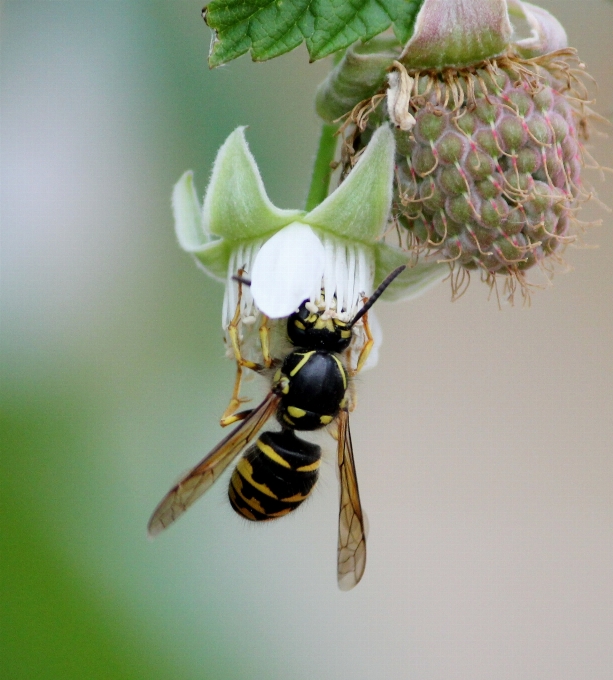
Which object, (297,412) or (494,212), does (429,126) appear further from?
(297,412)

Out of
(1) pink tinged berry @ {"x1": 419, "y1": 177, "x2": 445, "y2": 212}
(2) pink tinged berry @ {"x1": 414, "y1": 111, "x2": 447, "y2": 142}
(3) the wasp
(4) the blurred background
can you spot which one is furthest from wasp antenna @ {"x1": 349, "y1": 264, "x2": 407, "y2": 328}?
(4) the blurred background

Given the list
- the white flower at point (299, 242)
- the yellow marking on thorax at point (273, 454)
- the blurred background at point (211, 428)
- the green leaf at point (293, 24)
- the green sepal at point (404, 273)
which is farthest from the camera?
the blurred background at point (211, 428)

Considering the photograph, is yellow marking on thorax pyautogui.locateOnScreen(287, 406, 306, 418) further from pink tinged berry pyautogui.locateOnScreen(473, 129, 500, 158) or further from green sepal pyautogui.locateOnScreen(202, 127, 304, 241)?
pink tinged berry pyautogui.locateOnScreen(473, 129, 500, 158)

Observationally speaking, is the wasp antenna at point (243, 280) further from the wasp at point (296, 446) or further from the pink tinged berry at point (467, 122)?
the pink tinged berry at point (467, 122)

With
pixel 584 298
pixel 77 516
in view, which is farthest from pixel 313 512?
pixel 584 298

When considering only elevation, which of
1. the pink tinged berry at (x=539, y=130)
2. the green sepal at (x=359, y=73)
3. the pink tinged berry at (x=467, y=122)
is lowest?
the pink tinged berry at (x=539, y=130)

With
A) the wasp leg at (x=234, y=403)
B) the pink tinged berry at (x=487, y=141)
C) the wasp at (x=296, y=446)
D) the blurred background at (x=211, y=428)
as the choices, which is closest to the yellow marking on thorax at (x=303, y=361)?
the wasp at (x=296, y=446)
